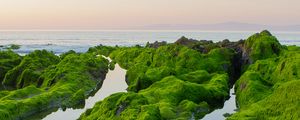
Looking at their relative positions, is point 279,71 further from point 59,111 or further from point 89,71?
point 89,71

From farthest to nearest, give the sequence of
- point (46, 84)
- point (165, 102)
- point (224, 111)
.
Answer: point (46, 84), point (224, 111), point (165, 102)

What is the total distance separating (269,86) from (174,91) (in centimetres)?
912

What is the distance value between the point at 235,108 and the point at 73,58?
3145cm

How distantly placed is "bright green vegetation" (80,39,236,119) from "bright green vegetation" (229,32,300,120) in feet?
10.3

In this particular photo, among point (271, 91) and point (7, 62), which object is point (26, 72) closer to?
point (7, 62)

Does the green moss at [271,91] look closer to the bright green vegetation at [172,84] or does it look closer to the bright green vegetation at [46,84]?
the bright green vegetation at [172,84]

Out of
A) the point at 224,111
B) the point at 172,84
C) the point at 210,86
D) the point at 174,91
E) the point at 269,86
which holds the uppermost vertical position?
the point at 269,86

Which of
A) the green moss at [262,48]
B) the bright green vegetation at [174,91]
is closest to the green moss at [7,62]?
the bright green vegetation at [174,91]

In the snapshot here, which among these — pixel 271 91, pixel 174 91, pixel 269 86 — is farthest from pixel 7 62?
pixel 271 91

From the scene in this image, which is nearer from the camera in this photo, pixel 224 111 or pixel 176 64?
pixel 224 111

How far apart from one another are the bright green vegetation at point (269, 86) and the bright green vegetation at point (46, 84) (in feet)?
56.0

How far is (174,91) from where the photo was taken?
3488 centimetres

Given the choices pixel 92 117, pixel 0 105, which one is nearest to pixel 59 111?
pixel 0 105

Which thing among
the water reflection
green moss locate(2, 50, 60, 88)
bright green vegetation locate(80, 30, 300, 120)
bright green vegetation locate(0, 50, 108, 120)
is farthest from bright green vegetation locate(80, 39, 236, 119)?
green moss locate(2, 50, 60, 88)
